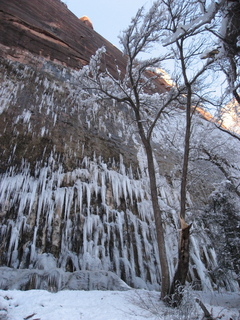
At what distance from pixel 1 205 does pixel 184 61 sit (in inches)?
198

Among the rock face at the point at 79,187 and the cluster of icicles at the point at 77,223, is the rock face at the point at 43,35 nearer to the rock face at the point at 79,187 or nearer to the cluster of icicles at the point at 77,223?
the rock face at the point at 79,187

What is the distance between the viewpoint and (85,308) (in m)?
2.77

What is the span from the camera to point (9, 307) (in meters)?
2.57

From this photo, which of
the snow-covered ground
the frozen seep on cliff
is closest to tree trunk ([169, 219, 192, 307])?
the snow-covered ground

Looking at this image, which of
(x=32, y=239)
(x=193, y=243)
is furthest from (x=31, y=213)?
(x=193, y=243)

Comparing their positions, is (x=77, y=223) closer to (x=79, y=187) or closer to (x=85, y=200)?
(x=85, y=200)

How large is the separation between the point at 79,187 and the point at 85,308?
12.5ft

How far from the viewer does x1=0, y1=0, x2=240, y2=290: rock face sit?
15.6ft

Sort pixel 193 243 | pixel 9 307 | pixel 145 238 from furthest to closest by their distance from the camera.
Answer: pixel 193 243
pixel 145 238
pixel 9 307

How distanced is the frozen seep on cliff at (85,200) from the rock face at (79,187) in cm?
3

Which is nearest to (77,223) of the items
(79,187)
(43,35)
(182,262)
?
(79,187)

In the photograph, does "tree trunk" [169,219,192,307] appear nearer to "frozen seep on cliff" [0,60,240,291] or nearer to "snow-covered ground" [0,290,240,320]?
"snow-covered ground" [0,290,240,320]

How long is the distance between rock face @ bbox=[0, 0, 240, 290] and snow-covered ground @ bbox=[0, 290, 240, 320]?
2.17ft

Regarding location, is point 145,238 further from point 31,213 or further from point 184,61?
point 184,61
